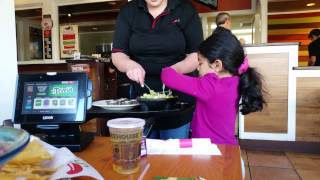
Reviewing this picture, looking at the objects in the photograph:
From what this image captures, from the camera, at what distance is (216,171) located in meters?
0.76

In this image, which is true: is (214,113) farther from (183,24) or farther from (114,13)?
(114,13)

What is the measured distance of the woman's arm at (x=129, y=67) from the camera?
126 cm

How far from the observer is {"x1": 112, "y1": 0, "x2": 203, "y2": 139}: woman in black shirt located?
1426 mm

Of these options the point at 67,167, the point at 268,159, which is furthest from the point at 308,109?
the point at 67,167

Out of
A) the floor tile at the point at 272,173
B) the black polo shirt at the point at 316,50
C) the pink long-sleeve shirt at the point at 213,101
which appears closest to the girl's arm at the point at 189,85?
the pink long-sleeve shirt at the point at 213,101

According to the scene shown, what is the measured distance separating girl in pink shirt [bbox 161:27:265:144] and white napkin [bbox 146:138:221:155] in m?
0.43

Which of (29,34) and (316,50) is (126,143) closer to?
(316,50)

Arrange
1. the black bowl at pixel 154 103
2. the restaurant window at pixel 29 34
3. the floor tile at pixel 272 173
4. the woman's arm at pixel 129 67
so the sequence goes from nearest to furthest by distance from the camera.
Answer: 1. the black bowl at pixel 154 103
2. the woman's arm at pixel 129 67
3. the floor tile at pixel 272 173
4. the restaurant window at pixel 29 34

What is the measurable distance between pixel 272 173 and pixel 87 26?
1102 centimetres

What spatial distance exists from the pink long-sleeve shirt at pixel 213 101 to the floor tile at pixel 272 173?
5.16 feet

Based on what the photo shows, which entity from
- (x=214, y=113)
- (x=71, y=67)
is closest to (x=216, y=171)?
(x=214, y=113)

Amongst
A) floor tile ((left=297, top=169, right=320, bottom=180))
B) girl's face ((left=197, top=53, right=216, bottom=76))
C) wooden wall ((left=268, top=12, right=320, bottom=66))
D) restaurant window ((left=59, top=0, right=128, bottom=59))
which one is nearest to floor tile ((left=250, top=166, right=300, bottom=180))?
floor tile ((left=297, top=169, right=320, bottom=180))

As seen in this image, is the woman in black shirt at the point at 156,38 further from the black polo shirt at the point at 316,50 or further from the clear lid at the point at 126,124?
the black polo shirt at the point at 316,50

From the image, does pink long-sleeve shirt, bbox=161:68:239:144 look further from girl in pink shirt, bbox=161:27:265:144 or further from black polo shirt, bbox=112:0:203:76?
black polo shirt, bbox=112:0:203:76
